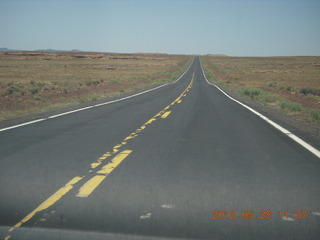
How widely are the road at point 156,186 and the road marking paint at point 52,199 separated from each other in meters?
0.01

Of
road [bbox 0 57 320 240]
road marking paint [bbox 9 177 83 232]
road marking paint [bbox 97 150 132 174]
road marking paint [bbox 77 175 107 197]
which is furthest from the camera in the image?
road marking paint [bbox 97 150 132 174]

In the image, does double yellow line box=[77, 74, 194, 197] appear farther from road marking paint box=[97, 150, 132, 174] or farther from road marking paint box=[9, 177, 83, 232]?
road marking paint box=[9, 177, 83, 232]

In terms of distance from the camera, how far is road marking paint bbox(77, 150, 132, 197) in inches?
163

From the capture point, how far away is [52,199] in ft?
12.9

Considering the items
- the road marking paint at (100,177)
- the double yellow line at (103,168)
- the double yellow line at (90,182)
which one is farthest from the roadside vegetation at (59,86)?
the road marking paint at (100,177)

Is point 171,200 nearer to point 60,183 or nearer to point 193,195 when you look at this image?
point 193,195

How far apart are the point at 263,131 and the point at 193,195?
17.5 feet

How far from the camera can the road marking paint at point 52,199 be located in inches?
134
